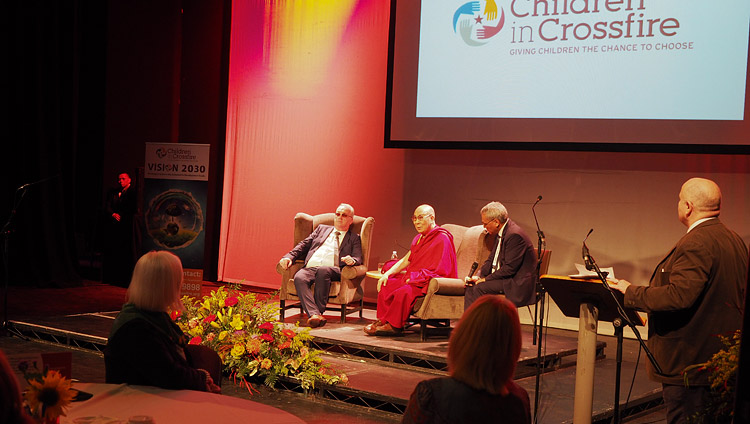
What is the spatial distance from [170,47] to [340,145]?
3233mm

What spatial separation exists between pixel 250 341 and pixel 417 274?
5.62 ft

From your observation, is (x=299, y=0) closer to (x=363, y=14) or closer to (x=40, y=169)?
(x=363, y=14)

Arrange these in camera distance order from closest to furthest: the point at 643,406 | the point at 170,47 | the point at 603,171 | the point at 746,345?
the point at 746,345 < the point at 643,406 < the point at 603,171 < the point at 170,47

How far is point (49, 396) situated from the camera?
1.81 m

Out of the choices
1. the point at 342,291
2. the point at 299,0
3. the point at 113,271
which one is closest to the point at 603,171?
the point at 342,291

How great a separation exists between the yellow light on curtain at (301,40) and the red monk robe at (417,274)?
3.20m

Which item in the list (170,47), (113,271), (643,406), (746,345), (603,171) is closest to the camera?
(746,345)

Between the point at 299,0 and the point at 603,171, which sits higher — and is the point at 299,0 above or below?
above

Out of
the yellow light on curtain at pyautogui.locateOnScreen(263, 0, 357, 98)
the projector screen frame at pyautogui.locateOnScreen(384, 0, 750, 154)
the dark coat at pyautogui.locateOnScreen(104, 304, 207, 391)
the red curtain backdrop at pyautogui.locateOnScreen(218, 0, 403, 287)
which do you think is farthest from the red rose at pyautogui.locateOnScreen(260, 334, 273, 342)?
the yellow light on curtain at pyautogui.locateOnScreen(263, 0, 357, 98)

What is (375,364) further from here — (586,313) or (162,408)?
(162,408)

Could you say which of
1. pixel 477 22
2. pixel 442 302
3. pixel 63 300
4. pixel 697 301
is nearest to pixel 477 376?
pixel 697 301

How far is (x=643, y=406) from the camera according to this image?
4.86m

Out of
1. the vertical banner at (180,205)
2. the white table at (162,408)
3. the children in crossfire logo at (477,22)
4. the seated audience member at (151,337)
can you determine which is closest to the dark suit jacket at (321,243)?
the vertical banner at (180,205)

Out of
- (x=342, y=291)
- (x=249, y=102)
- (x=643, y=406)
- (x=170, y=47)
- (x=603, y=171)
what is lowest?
(x=643, y=406)
